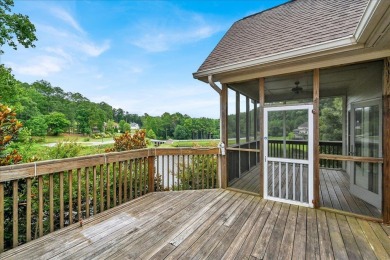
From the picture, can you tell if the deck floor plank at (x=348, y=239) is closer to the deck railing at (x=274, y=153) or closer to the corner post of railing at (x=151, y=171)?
the deck railing at (x=274, y=153)

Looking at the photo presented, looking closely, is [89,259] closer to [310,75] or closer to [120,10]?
[310,75]

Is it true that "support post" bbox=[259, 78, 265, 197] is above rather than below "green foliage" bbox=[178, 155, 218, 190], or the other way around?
above

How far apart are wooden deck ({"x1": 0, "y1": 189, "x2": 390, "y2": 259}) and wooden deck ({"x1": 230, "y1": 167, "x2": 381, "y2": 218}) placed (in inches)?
18.5

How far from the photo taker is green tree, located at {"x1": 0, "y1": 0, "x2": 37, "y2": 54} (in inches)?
243

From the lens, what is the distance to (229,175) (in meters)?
4.27

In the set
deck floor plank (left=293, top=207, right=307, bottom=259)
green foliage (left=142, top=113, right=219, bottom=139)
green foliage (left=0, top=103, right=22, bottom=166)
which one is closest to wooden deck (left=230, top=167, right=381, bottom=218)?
deck floor plank (left=293, top=207, right=307, bottom=259)

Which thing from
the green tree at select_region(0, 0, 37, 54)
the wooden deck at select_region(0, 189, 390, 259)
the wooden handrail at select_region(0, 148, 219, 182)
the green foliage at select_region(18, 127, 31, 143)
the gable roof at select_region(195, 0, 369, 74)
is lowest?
the wooden deck at select_region(0, 189, 390, 259)

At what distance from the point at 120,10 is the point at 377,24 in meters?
9.22

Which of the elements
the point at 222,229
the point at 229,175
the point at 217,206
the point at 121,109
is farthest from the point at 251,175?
the point at 121,109

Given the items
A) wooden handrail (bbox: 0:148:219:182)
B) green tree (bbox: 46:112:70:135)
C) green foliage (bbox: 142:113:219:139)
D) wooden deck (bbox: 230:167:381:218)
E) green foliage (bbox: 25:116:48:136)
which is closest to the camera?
wooden handrail (bbox: 0:148:219:182)

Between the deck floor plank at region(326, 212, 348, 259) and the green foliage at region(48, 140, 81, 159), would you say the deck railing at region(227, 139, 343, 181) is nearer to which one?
the deck floor plank at region(326, 212, 348, 259)

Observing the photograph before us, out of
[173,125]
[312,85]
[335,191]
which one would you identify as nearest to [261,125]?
[312,85]

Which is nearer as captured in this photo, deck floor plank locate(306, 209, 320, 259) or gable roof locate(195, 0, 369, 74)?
deck floor plank locate(306, 209, 320, 259)

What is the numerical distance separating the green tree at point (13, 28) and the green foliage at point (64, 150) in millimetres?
6051
